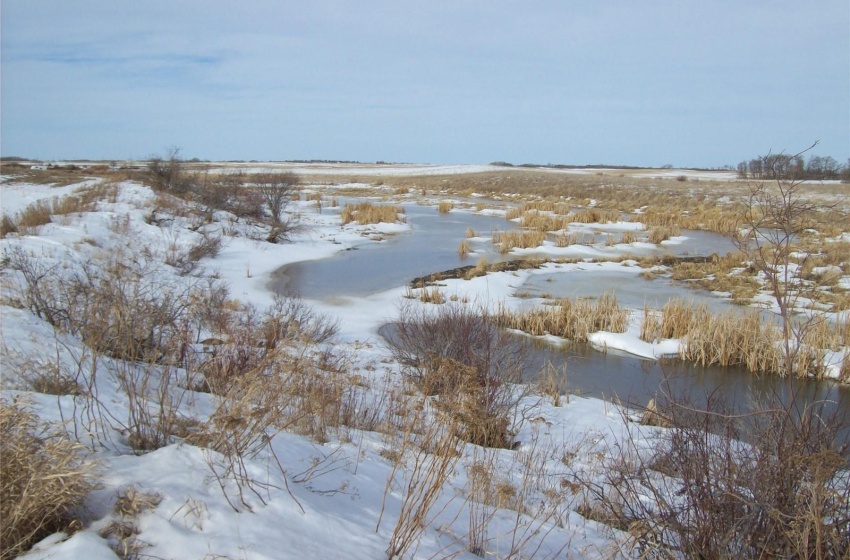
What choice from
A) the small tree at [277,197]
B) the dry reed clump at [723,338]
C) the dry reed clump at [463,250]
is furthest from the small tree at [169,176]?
the dry reed clump at [723,338]

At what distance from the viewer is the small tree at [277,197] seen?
22.5 meters

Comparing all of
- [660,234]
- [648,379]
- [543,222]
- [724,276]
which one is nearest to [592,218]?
[543,222]

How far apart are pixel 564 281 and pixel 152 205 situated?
15516mm

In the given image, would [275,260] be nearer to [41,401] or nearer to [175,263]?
[175,263]

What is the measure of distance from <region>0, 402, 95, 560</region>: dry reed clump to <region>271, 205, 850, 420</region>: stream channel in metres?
3.38

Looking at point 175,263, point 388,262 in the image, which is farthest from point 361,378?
point 388,262

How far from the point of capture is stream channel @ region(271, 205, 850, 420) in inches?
353

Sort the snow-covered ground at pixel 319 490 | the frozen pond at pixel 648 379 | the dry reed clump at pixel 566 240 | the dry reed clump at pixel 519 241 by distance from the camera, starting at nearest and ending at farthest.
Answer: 1. the snow-covered ground at pixel 319 490
2. the frozen pond at pixel 648 379
3. the dry reed clump at pixel 519 241
4. the dry reed clump at pixel 566 240

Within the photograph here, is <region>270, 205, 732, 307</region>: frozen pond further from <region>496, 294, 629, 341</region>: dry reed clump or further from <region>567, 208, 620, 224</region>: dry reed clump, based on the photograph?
<region>567, 208, 620, 224</region>: dry reed clump

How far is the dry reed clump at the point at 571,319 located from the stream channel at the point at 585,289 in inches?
20.9

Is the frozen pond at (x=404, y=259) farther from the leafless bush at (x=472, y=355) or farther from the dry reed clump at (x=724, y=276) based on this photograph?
the leafless bush at (x=472, y=355)

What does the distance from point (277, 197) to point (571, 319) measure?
15.2m

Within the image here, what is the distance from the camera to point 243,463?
283cm

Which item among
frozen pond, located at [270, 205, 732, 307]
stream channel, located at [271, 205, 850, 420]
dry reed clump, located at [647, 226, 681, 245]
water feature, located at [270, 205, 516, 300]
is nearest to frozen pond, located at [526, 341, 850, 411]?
stream channel, located at [271, 205, 850, 420]
